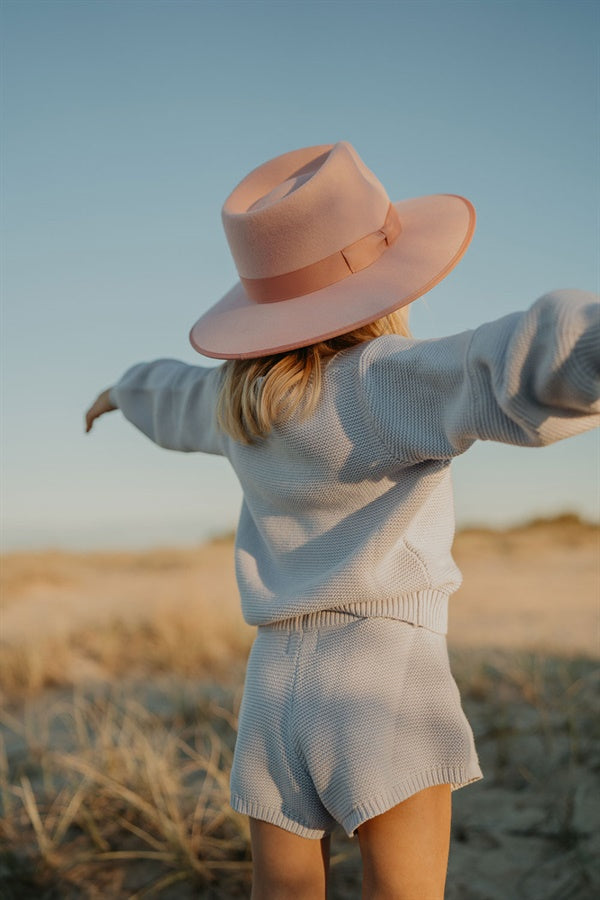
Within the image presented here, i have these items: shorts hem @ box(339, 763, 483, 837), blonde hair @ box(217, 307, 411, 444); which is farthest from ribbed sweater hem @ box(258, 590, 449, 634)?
blonde hair @ box(217, 307, 411, 444)

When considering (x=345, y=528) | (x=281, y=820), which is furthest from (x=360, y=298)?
(x=281, y=820)

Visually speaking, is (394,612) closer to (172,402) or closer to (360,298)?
(360,298)

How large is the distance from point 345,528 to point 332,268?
539mm

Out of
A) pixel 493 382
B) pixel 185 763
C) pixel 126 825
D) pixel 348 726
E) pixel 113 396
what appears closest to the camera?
pixel 493 382

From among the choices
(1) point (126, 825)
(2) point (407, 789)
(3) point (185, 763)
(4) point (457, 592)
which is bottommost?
(4) point (457, 592)

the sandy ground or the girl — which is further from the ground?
the girl

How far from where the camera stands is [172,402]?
236 centimetres

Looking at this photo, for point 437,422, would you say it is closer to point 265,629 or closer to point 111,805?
point 265,629

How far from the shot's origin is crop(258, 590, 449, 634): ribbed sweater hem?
66.9 inches

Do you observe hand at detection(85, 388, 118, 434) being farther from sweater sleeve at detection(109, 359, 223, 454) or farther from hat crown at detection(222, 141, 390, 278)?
hat crown at detection(222, 141, 390, 278)

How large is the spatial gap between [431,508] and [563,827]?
63.5 inches

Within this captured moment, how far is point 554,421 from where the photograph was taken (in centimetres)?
129

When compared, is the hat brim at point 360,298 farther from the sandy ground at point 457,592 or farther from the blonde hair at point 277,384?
the sandy ground at point 457,592

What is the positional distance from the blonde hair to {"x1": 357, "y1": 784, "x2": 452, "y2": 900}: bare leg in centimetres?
77
